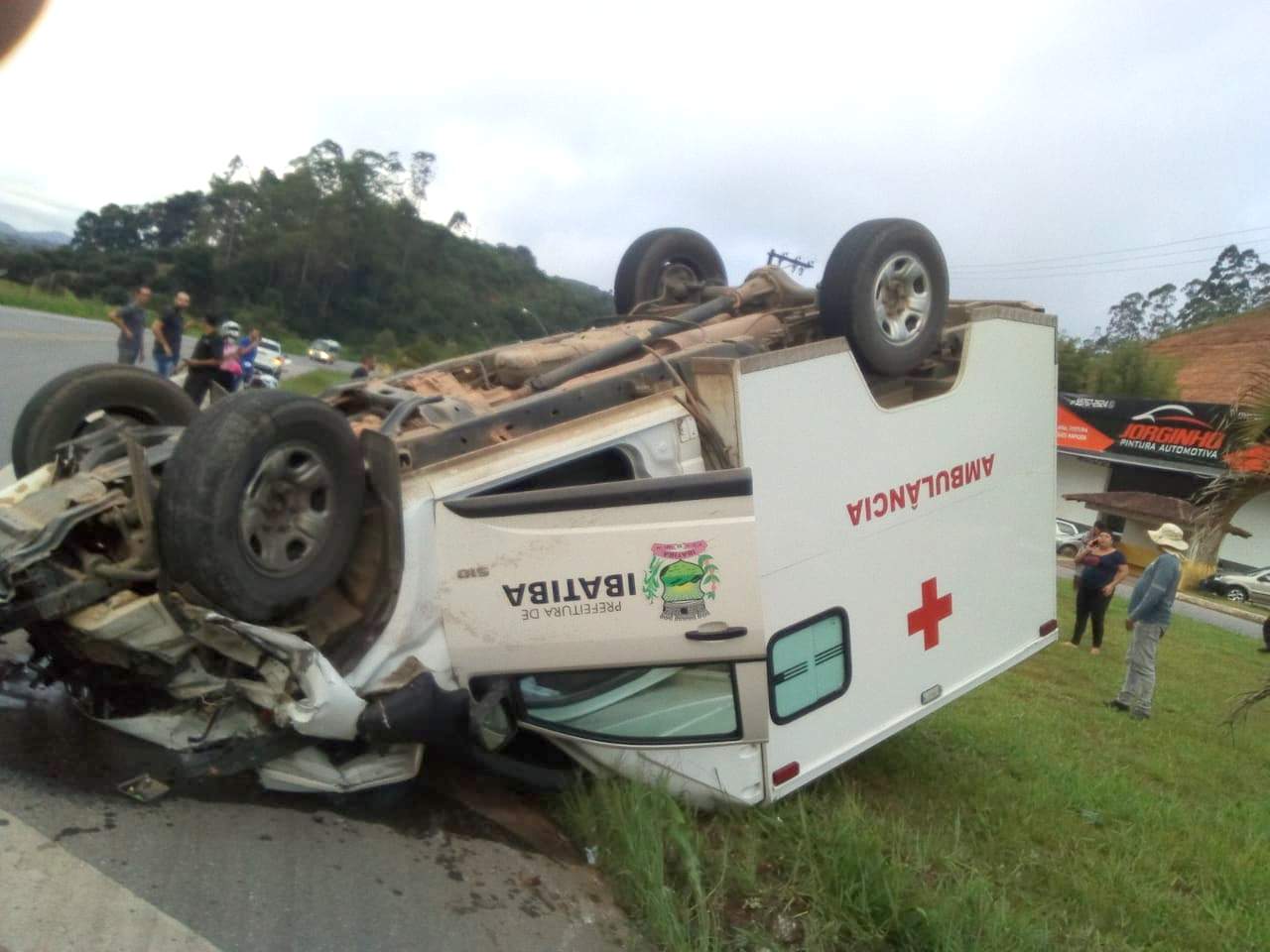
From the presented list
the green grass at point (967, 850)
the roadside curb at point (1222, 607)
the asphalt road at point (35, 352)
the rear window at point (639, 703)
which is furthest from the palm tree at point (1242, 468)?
the roadside curb at point (1222, 607)

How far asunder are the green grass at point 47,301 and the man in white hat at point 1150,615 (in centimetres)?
3047

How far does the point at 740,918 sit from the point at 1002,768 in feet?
8.99

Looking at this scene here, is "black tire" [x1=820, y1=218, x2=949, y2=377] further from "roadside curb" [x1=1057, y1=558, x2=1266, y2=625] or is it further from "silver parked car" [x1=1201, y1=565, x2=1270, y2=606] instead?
"silver parked car" [x1=1201, y1=565, x2=1270, y2=606]

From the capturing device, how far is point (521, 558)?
3.64 meters

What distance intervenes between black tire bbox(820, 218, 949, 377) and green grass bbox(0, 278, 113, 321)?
104ft

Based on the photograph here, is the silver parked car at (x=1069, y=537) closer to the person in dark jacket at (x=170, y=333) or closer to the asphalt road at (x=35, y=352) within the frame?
the asphalt road at (x=35, y=352)

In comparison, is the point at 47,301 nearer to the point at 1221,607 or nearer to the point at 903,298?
the point at 1221,607

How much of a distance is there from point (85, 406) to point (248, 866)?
2059 mm

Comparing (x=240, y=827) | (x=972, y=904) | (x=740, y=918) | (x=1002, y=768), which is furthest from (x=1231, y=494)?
(x=240, y=827)

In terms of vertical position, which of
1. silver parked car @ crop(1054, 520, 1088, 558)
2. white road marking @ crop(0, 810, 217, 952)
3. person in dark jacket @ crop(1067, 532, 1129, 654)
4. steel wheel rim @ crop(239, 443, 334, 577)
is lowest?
silver parked car @ crop(1054, 520, 1088, 558)

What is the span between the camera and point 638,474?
13.5ft

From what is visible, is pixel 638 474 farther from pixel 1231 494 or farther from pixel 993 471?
pixel 1231 494

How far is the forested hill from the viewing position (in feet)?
111

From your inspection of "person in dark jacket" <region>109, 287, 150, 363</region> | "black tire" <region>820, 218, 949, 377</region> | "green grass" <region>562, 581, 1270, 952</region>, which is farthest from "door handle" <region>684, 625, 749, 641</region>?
"person in dark jacket" <region>109, 287, 150, 363</region>
